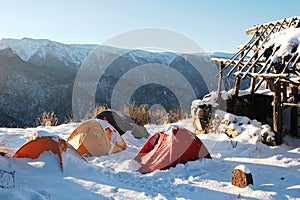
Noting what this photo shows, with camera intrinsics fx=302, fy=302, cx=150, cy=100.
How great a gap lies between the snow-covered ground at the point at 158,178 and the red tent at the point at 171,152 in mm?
209

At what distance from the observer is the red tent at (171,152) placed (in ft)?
22.1

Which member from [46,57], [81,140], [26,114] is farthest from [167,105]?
[81,140]

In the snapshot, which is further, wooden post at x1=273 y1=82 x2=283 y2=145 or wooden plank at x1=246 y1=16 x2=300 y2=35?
wooden plank at x1=246 y1=16 x2=300 y2=35

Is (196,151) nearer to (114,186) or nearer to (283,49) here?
(114,186)

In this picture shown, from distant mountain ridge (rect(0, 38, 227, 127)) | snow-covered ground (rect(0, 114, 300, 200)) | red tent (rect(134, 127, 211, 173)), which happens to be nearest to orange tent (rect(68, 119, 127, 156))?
snow-covered ground (rect(0, 114, 300, 200))

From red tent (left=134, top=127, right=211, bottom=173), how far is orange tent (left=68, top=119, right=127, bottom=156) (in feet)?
3.84

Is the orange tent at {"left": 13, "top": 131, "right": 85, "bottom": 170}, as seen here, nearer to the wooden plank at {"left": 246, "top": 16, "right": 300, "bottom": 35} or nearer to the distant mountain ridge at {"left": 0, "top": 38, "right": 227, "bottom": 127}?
the wooden plank at {"left": 246, "top": 16, "right": 300, "bottom": 35}

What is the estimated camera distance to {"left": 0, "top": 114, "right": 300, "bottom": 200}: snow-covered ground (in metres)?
5.04

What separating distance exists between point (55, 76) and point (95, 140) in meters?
36.4

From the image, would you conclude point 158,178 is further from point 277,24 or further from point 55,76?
point 55,76

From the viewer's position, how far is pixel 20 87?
37031 millimetres

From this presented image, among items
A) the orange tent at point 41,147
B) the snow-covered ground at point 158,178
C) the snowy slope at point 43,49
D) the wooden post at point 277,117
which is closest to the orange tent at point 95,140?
the snow-covered ground at point 158,178

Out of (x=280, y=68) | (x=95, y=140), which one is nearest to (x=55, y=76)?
(x=95, y=140)

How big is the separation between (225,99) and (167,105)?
26.5 metres
